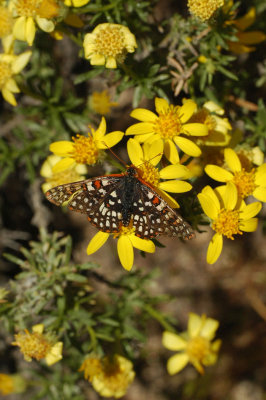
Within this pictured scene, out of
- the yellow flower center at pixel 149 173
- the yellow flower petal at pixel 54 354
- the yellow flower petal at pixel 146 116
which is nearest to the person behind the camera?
the yellow flower center at pixel 149 173

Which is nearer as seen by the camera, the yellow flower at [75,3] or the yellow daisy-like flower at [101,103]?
the yellow flower at [75,3]

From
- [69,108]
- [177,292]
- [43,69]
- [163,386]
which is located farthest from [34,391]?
[43,69]

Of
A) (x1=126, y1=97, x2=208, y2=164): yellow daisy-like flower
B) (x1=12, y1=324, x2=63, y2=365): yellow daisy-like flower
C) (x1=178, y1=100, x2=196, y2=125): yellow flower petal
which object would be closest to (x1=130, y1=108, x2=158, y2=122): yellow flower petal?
(x1=126, y1=97, x2=208, y2=164): yellow daisy-like flower

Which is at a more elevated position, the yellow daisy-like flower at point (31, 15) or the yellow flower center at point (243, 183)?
the yellow daisy-like flower at point (31, 15)

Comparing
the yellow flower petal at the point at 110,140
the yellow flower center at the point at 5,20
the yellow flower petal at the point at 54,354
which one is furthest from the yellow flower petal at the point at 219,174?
the yellow flower center at the point at 5,20

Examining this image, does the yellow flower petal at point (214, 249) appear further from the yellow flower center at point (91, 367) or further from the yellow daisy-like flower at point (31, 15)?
the yellow daisy-like flower at point (31, 15)
